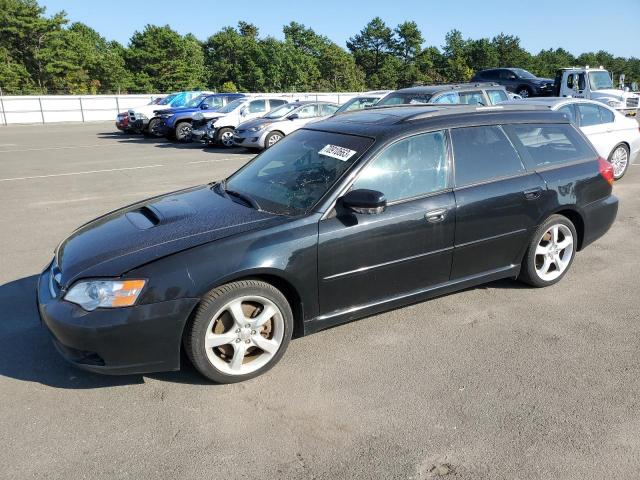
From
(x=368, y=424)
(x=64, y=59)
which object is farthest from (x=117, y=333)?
(x=64, y=59)

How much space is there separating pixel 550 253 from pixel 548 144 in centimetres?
95

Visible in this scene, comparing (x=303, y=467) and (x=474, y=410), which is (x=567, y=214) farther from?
(x=303, y=467)

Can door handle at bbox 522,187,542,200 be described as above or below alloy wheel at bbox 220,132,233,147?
above

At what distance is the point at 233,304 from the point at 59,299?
1.01m

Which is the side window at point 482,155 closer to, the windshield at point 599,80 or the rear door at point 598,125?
the rear door at point 598,125

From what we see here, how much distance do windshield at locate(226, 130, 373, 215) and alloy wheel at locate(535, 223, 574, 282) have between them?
75.9 inches

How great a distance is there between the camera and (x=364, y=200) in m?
3.36

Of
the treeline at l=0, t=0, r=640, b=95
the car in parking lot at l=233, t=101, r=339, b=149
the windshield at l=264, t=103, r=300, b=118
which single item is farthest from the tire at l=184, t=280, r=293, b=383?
the treeline at l=0, t=0, r=640, b=95

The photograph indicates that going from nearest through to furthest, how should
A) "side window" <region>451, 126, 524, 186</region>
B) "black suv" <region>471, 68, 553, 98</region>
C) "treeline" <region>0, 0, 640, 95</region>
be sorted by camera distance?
1. "side window" <region>451, 126, 524, 186</region>
2. "black suv" <region>471, 68, 553, 98</region>
3. "treeline" <region>0, 0, 640, 95</region>

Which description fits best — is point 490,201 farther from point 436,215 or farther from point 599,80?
point 599,80

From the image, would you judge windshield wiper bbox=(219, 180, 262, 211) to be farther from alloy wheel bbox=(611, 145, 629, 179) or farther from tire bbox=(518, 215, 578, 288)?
alloy wheel bbox=(611, 145, 629, 179)

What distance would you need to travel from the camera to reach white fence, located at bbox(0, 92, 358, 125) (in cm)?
3012

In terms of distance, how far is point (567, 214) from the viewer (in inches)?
188

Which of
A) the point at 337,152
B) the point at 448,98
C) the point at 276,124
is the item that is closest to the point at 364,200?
the point at 337,152
